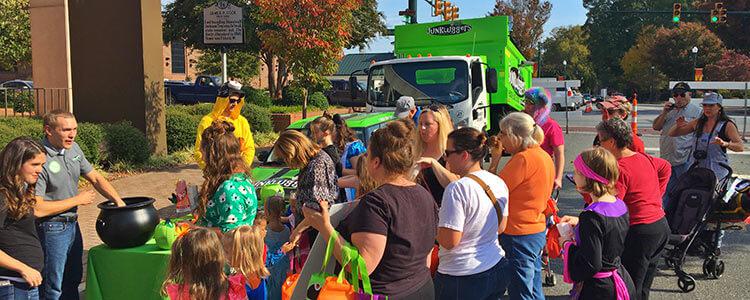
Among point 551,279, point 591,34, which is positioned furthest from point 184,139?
point 591,34

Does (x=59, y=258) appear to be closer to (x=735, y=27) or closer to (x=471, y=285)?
(x=471, y=285)

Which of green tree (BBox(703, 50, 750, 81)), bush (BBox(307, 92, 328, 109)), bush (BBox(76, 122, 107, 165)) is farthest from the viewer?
Answer: green tree (BBox(703, 50, 750, 81))

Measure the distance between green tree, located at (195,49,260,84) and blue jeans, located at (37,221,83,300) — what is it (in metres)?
35.5

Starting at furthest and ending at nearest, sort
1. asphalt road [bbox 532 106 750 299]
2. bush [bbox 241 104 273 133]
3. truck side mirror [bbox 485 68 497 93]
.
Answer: bush [bbox 241 104 273 133] → truck side mirror [bbox 485 68 497 93] → asphalt road [bbox 532 106 750 299]

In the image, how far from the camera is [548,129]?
19.7 ft

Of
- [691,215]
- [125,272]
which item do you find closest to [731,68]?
[691,215]

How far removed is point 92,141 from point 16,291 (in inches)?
309

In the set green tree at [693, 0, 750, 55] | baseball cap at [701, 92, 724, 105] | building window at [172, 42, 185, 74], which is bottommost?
baseball cap at [701, 92, 724, 105]

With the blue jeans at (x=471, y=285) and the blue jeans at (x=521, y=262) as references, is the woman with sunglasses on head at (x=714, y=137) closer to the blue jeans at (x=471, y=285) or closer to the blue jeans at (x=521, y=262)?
the blue jeans at (x=521, y=262)

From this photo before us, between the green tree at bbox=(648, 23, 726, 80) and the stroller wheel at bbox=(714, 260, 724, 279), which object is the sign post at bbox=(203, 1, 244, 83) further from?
the green tree at bbox=(648, 23, 726, 80)

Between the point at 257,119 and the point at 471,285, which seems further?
the point at 257,119

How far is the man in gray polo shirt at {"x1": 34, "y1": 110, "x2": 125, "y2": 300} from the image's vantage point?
4.26 meters

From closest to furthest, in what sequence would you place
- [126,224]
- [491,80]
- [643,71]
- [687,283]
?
[126,224], [687,283], [491,80], [643,71]

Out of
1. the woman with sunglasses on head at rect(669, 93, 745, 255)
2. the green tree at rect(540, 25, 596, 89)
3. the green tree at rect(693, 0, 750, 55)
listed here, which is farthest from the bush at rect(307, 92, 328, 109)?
the green tree at rect(540, 25, 596, 89)
